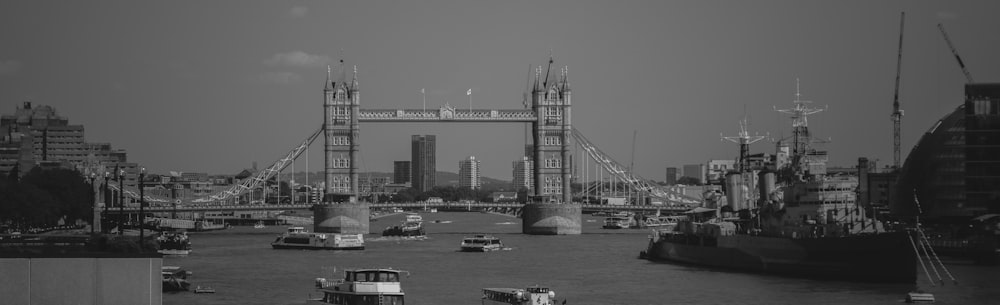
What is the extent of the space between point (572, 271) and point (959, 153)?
1601 inches

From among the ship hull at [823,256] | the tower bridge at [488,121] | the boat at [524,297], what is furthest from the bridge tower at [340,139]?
the boat at [524,297]

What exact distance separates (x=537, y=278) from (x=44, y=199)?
2613 inches

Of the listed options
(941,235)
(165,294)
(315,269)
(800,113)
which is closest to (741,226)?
(800,113)

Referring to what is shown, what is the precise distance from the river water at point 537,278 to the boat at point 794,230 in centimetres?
121

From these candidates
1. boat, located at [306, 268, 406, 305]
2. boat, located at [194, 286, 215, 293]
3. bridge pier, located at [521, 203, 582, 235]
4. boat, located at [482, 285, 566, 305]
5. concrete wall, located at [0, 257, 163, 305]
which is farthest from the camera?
bridge pier, located at [521, 203, 582, 235]

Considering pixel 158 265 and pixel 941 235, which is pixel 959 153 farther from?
pixel 158 265

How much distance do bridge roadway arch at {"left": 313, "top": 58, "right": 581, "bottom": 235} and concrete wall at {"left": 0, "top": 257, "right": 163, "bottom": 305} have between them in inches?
4108

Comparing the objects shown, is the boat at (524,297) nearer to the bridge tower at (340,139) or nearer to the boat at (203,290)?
the boat at (203,290)

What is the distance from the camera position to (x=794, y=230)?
253ft

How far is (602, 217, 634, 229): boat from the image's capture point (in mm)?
168900

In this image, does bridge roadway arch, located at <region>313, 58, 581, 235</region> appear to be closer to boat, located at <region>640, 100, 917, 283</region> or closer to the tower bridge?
the tower bridge

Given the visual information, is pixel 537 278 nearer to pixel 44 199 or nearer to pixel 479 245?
pixel 479 245

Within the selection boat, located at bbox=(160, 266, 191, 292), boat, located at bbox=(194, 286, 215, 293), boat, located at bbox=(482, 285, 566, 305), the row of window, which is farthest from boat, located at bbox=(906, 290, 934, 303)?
the row of window

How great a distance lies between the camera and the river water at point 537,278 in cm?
6284
